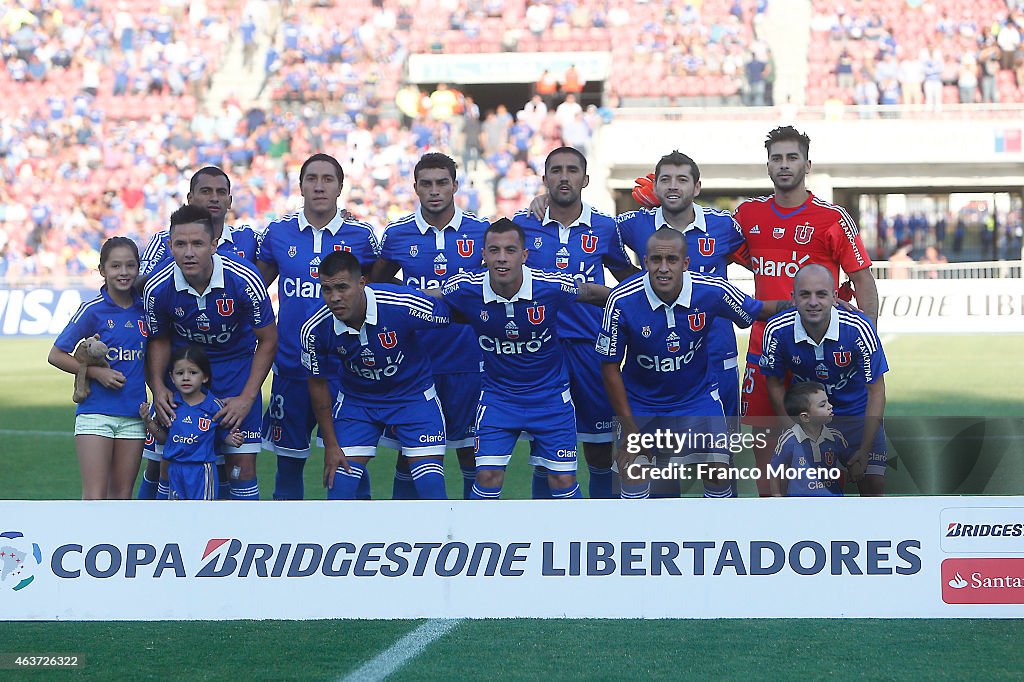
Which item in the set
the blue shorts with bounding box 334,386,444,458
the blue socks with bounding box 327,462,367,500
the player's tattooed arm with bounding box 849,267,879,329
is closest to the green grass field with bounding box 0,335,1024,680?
the blue socks with bounding box 327,462,367,500

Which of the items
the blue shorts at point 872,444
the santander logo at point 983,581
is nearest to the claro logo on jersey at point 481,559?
the santander logo at point 983,581

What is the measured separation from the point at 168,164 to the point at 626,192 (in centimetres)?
857

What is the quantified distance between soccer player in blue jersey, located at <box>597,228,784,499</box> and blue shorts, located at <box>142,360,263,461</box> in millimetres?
1689

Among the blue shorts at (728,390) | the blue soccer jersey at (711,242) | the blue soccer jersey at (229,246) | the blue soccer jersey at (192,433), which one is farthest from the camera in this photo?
the blue soccer jersey at (229,246)

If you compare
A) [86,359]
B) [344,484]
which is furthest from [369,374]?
[86,359]

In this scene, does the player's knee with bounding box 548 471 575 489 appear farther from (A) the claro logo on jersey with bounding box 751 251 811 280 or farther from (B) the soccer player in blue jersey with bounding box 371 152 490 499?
(A) the claro logo on jersey with bounding box 751 251 811 280

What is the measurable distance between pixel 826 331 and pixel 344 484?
213 cm

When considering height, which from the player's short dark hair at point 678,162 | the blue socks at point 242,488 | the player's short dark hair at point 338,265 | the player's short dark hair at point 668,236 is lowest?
the blue socks at point 242,488

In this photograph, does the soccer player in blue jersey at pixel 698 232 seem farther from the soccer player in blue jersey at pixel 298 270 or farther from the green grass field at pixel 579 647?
the green grass field at pixel 579 647

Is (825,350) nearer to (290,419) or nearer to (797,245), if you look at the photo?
(797,245)

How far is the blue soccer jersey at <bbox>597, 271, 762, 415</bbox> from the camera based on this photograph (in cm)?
523

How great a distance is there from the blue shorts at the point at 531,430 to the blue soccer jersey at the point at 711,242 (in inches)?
32.9

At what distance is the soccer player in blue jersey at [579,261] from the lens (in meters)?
5.70

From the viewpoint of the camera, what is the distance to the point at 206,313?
548cm
